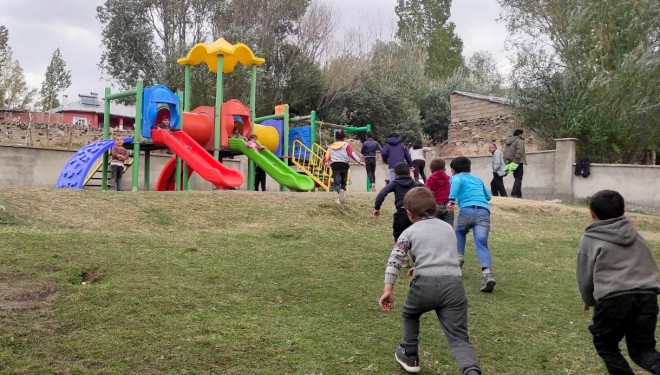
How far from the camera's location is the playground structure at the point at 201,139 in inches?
592

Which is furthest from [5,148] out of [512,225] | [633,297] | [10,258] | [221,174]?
[633,297]

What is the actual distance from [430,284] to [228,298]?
2.39 m

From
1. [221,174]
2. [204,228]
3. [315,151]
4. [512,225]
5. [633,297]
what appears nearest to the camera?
[633,297]

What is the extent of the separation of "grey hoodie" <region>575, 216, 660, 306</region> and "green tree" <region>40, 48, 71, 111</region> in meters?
59.7

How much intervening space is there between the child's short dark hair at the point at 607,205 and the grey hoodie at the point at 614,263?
4 cm

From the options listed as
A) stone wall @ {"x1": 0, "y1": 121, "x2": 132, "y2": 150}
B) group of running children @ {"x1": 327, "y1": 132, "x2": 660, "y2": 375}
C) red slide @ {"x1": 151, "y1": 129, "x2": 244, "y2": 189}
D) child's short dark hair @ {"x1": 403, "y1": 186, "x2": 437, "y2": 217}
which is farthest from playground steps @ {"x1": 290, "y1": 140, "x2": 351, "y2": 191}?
group of running children @ {"x1": 327, "y1": 132, "x2": 660, "y2": 375}

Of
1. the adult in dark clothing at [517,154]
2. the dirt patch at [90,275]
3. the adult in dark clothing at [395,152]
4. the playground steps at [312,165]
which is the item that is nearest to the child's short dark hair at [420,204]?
the dirt patch at [90,275]

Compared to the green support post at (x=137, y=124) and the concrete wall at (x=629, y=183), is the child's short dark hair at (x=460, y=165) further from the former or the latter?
the concrete wall at (x=629, y=183)

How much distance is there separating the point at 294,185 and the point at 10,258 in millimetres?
9816

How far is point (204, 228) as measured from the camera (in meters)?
10.1

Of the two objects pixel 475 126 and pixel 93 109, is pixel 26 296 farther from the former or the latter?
pixel 93 109

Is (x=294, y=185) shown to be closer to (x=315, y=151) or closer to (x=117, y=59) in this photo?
(x=315, y=151)

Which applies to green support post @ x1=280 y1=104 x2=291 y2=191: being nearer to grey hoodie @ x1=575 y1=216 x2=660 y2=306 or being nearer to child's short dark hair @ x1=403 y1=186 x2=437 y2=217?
child's short dark hair @ x1=403 y1=186 x2=437 y2=217

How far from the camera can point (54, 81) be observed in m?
58.4
